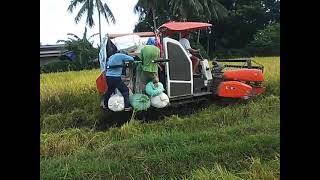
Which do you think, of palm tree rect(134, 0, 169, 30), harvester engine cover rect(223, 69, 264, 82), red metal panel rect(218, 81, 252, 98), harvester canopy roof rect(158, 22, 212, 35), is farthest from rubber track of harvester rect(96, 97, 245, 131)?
palm tree rect(134, 0, 169, 30)

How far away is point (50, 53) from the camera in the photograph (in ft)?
13.5

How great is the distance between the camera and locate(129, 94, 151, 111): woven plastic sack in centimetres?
482

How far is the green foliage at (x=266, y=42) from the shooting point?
3.43m

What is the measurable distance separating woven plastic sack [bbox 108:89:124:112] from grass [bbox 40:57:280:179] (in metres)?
0.22

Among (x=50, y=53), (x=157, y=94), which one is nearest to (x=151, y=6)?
(x=50, y=53)

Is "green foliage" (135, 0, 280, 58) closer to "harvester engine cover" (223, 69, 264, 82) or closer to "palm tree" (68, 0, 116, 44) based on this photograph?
"palm tree" (68, 0, 116, 44)

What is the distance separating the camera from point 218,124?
14.8 ft

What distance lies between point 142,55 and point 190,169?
1659mm

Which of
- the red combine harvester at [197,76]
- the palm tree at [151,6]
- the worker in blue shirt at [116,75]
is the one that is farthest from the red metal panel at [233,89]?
the palm tree at [151,6]

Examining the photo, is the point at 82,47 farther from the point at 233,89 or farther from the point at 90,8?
the point at 233,89

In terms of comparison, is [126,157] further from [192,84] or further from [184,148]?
[192,84]

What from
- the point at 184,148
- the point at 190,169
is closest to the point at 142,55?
the point at 184,148

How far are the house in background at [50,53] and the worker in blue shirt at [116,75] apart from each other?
59 cm
